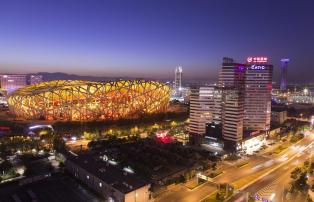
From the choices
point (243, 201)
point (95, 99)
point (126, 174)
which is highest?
point (95, 99)

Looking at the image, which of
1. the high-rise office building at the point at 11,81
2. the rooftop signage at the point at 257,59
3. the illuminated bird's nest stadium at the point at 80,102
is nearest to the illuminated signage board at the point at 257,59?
the rooftop signage at the point at 257,59

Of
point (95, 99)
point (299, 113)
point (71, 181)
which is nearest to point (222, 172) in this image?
point (71, 181)

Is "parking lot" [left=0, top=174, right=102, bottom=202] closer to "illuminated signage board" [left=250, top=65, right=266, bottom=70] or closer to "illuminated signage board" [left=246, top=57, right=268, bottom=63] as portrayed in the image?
"illuminated signage board" [left=250, top=65, right=266, bottom=70]

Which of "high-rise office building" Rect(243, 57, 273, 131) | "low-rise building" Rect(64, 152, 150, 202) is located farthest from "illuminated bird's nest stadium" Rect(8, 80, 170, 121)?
"low-rise building" Rect(64, 152, 150, 202)

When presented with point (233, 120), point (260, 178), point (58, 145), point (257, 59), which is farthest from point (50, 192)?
point (257, 59)

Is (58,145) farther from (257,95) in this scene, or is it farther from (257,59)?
(257,59)

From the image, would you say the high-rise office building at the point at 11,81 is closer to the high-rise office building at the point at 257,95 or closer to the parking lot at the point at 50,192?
the high-rise office building at the point at 257,95

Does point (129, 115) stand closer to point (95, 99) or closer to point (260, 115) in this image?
point (95, 99)
